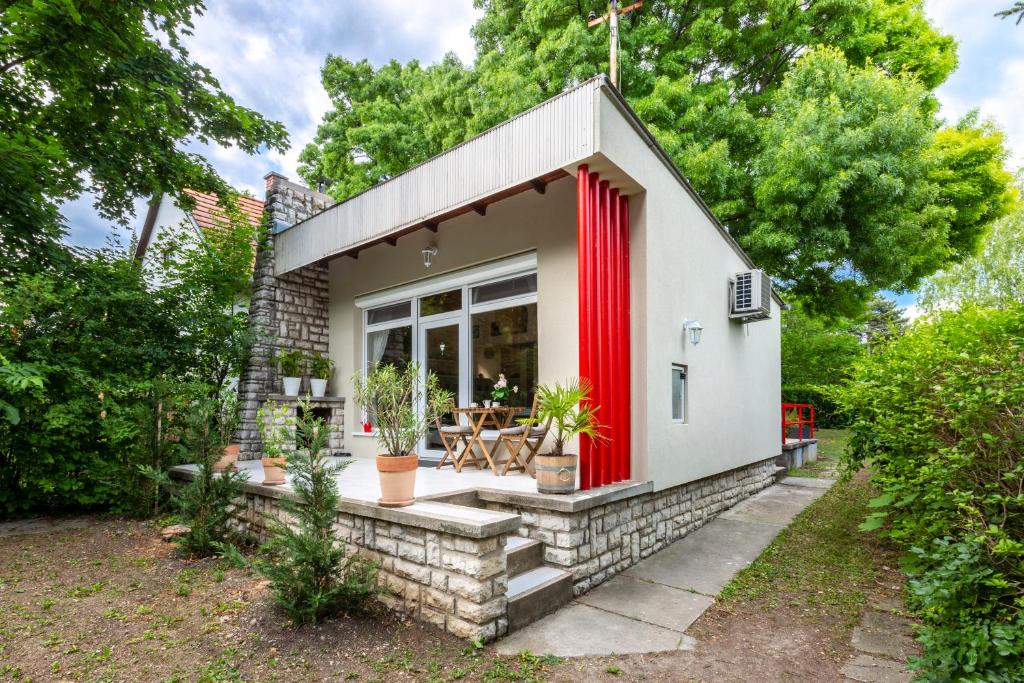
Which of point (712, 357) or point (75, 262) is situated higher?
point (75, 262)

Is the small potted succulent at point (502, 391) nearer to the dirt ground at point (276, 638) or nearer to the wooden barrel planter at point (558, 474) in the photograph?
the wooden barrel planter at point (558, 474)

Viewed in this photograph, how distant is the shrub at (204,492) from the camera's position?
14.8 feet

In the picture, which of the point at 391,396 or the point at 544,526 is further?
the point at 544,526

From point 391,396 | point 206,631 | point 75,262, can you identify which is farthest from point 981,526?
point 75,262

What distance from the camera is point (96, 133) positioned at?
701 centimetres

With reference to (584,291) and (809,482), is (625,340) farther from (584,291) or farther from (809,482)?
(809,482)

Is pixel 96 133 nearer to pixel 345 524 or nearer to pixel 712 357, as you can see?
pixel 345 524

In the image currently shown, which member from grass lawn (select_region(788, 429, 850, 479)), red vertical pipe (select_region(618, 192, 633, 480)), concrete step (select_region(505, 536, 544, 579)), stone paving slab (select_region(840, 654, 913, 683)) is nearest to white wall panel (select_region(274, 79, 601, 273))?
red vertical pipe (select_region(618, 192, 633, 480))

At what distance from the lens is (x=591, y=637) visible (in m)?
3.22

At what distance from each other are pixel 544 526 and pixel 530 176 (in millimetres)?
2878

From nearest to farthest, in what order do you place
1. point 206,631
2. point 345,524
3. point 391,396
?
point 206,631
point 391,396
point 345,524

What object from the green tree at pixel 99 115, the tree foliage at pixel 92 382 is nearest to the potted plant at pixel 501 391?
the tree foliage at pixel 92 382

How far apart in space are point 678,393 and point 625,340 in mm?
1147

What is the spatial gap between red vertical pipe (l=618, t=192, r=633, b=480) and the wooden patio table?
1448mm
